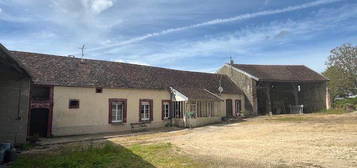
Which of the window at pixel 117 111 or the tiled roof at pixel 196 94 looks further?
the tiled roof at pixel 196 94

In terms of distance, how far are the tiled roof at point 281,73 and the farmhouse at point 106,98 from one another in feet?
19.6

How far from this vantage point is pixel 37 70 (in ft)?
50.8

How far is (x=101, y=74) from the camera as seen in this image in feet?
59.1

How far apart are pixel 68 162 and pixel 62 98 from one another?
28.1 ft

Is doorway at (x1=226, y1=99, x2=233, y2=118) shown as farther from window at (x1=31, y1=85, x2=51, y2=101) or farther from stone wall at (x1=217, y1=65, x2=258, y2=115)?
window at (x1=31, y1=85, x2=51, y2=101)

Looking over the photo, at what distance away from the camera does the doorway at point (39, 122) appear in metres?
14.2

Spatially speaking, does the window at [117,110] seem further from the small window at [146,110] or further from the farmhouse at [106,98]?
the small window at [146,110]

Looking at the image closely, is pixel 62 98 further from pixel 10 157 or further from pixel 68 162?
pixel 68 162

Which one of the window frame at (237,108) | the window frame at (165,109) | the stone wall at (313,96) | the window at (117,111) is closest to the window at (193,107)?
the window frame at (165,109)

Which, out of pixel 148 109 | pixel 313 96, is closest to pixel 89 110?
pixel 148 109

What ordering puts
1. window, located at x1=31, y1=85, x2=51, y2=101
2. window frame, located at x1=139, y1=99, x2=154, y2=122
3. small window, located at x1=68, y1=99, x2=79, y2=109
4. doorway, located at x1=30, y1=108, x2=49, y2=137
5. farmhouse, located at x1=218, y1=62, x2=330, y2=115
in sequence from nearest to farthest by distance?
doorway, located at x1=30, y1=108, x2=49, y2=137 → window, located at x1=31, y1=85, x2=51, y2=101 → small window, located at x1=68, y1=99, x2=79, y2=109 → window frame, located at x1=139, y1=99, x2=154, y2=122 → farmhouse, located at x1=218, y1=62, x2=330, y2=115

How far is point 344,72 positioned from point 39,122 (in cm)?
4223

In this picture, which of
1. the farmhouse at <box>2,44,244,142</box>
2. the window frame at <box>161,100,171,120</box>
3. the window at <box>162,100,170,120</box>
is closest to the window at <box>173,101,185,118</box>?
the farmhouse at <box>2,44,244,142</box>

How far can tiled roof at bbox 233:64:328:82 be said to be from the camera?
2641 cm
